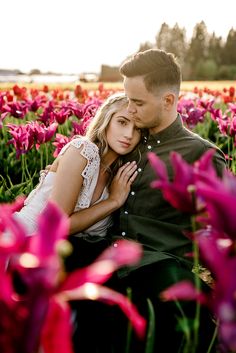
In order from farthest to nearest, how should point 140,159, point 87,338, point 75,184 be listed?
point 140,159, point 75,184, point 87,338

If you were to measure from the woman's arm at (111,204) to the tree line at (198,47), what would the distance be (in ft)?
143

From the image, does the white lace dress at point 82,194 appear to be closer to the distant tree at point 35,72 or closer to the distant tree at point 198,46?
the distant tree at point 35,72

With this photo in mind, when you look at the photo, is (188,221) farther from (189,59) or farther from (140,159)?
(189,59)

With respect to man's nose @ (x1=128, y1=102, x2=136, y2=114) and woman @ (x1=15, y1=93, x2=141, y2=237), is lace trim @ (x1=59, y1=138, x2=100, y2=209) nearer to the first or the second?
woman @ (x1=15, y1=93, x2=141, y2=237)

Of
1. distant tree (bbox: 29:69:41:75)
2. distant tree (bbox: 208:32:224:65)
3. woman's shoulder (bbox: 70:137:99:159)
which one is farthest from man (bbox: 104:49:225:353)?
distant tree (bbox: 208:32:224:65)

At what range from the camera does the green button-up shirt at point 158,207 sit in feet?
9.57

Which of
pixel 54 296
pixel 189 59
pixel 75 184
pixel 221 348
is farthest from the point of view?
pixel 189 59

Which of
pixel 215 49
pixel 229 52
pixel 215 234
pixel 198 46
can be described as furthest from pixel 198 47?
pixel 215 234

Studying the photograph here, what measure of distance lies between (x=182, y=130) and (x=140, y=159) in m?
0.28

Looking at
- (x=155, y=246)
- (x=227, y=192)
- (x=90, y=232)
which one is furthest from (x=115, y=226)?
(x=227, y=192)

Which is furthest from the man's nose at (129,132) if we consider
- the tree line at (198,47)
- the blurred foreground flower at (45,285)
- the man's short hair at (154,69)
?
the tree line at (198,47)

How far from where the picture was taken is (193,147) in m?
3.04

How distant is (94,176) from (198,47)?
179 ft

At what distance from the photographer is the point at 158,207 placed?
9.91 feet
